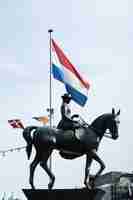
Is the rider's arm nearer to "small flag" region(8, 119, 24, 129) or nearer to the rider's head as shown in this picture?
the rider's head

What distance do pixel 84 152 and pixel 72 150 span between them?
1.28ft

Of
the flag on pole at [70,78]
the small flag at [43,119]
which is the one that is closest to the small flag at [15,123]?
the small flag at [43,119]

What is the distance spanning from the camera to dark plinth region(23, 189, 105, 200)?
62.8ft

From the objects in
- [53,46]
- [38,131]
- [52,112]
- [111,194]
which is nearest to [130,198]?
[111,194]

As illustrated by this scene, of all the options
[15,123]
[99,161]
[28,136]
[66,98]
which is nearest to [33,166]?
[28,136]

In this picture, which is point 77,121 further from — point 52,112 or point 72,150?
point 52,112

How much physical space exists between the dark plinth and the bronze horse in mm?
300

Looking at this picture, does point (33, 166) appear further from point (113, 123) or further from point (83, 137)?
point (113, 123)

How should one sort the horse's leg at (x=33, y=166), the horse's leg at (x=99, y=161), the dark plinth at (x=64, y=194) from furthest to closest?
1. the horse's leg at (x=33, y=166)
2. the horse's leg at (x=99, y=161)
3. the dark plinth at (x=64, y=194)

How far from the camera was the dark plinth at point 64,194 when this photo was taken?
19156mm

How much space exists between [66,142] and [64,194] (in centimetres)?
160

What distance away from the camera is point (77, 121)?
789 inches

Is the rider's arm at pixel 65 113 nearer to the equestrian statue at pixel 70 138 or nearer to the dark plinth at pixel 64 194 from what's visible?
the equestrian statue at pixel 70 138

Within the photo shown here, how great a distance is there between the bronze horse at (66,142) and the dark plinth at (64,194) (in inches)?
11.8
